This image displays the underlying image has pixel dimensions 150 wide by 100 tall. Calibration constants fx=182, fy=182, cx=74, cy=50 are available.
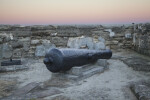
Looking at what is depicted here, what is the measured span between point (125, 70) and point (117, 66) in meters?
0.75

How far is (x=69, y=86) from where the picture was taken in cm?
509

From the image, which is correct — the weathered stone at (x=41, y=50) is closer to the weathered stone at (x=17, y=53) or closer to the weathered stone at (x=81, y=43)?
the weathered stone at (x=17, y=53)

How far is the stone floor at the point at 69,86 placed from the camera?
14.0 feet

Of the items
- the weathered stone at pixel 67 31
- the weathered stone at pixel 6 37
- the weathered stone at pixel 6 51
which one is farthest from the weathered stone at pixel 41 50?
the weathered stone at pixel 6 37

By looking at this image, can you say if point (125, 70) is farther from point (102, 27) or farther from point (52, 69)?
point (102, 27)

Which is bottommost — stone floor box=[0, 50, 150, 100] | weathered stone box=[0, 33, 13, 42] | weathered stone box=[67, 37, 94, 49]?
stone floor box=[0, 50, 150, 100]

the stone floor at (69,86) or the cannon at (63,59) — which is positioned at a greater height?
the cannon at (63,59)

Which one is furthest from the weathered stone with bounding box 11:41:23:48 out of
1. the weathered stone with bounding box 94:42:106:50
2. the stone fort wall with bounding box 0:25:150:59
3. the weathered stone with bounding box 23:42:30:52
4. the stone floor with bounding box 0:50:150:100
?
the weathered stone with bounding box 94:42:106:50

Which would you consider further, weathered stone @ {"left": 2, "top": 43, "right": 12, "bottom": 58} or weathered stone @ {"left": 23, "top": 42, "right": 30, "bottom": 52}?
weathered stone @ {"left": 23, "top": 42, "right": 30, "bottom": 52}

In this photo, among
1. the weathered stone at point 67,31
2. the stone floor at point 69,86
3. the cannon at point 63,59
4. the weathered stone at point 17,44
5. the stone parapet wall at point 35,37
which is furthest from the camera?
the weathered stone at point 67,31

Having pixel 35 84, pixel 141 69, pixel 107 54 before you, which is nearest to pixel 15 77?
pixel 35 84

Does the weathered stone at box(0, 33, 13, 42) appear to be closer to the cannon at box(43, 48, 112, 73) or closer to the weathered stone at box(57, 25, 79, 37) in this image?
the weathered stone at box(57, 25, 79, 37)

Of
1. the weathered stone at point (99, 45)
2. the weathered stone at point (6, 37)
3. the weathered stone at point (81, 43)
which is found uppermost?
the weathered stone at point (6, 37)

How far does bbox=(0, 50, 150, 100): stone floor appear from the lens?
4273mm
